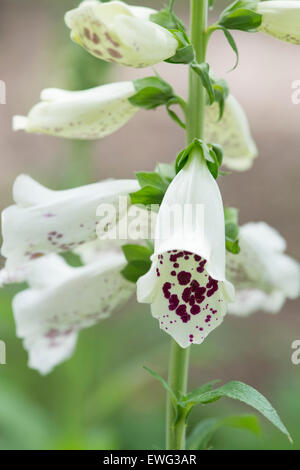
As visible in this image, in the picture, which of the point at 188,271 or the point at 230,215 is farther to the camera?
the point at 230,215

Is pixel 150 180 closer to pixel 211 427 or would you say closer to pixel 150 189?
pixel 150 189

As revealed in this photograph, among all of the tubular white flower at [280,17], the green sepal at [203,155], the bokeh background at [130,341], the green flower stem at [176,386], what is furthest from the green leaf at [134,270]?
the tubular white flower at [280,17]

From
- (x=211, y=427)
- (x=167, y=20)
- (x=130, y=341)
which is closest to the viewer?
(x=167, y=20)

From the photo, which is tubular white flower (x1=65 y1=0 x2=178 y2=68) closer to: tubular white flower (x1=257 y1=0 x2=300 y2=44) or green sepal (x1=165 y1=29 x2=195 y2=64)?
green sepal (x1=165 y1=29 x2=195 y2=64)

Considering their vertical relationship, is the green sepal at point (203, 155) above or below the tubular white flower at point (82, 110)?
below

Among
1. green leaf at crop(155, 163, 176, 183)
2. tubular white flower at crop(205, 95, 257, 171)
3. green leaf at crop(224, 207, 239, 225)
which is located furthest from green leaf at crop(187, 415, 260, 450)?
tubular white flower at crop(205, 95, 257, 171)

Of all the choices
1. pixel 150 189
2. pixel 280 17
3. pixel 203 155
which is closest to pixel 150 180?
pixel 150 189

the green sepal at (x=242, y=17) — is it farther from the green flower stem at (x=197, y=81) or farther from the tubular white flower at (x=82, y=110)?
the tubular white flower at (x=82, y=110)

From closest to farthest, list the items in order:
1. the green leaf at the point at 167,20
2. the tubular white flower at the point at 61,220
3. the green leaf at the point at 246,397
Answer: the green leaf at the point at 246,397 → the green leaf at the point at 167,20 → the tubular white flower at the point at 61,220
